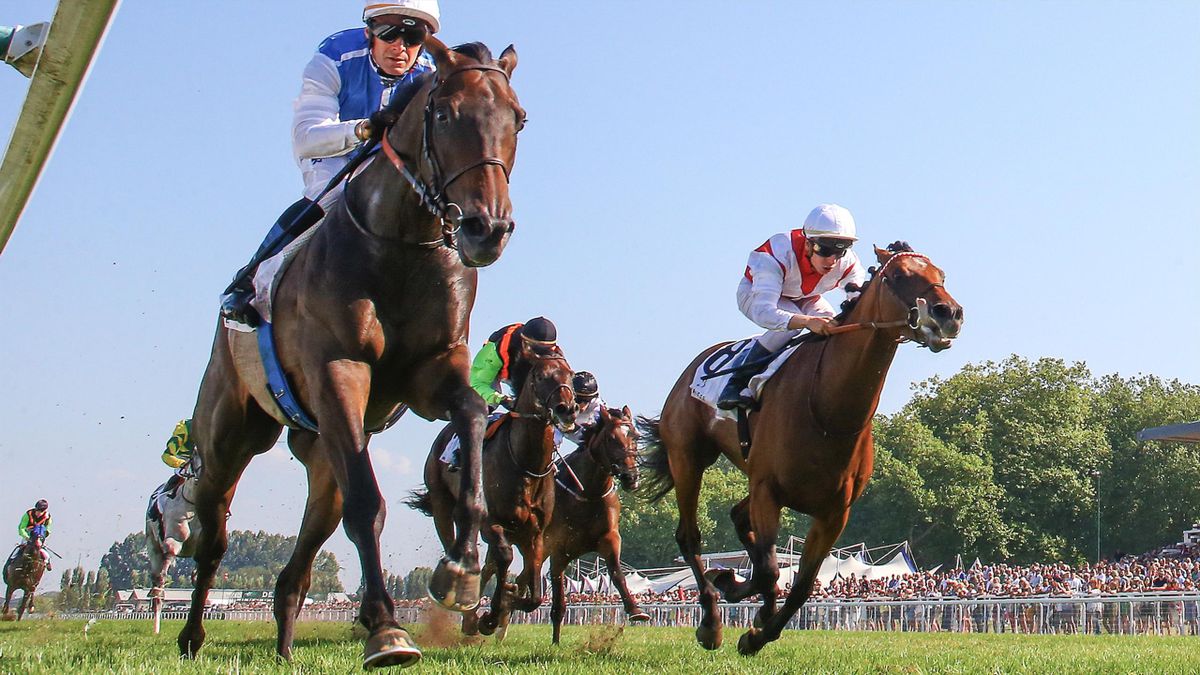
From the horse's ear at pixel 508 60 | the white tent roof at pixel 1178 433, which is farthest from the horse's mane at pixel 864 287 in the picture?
the white tent roof at pixel 1178 433

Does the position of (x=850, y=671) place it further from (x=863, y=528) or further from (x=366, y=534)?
(x=863, y=528)

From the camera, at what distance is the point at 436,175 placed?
5.05 meters

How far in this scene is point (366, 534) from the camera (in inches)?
200

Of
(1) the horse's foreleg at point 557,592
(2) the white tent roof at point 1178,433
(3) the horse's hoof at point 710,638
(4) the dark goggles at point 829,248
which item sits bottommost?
(3) the horse's hoof at point 710,638

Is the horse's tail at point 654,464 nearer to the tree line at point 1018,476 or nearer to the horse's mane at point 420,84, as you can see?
the horse's mane at point 420,84

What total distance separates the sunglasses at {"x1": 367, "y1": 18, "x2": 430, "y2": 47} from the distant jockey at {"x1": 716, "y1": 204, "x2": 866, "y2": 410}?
3.95 meters

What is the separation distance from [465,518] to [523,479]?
22.2 feet

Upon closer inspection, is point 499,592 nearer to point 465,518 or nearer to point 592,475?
point 592,475

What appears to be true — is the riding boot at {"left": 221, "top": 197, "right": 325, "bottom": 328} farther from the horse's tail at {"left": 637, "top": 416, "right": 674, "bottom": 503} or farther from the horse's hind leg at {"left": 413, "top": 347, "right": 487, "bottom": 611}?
the horse's tail at {"left": 637, "top": 416, "right": 674, "bottom": 503}

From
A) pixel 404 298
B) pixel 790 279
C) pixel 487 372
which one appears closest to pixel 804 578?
pixel 790 279

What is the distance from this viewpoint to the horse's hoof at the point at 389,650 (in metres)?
4.57

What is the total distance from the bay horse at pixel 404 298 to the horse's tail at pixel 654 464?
6.78m

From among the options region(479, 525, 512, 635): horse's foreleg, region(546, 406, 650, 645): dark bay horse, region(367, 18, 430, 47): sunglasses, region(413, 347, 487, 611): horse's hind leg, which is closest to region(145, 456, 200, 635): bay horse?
region(546, 406, 650, 645): dark bay horse

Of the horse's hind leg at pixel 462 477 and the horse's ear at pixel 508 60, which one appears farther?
the horse's ear at pixel 508 60
